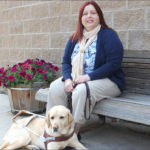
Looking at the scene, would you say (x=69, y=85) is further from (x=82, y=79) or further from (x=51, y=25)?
(x=51, y=25)

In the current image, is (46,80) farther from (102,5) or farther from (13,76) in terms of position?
(102,5)

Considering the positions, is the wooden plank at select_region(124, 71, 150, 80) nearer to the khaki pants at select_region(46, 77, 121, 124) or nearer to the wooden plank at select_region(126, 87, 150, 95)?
the wooden plank at select_region(126, 87, 150, 95)

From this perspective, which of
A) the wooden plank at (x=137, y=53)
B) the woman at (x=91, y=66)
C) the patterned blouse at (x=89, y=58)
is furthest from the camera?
the wooden plank at (x=137, y=53)

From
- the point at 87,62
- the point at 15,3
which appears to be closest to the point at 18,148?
A: the point at 87,62

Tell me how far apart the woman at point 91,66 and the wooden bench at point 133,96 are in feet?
0.50

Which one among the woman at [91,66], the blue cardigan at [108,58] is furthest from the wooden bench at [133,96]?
the blue cardigan at [108,58]

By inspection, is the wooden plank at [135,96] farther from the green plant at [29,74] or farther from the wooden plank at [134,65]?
the green plant at [29,74]

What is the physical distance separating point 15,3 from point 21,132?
141 inches

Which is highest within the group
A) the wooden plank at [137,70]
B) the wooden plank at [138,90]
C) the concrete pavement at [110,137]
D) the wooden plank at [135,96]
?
the wooden plank at [137,70]

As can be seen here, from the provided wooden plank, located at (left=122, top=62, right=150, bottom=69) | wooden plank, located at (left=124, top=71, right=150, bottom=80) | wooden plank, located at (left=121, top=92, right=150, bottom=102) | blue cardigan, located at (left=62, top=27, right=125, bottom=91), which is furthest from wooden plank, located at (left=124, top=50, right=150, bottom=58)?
wooden plank, located at (left=121, top=92, right=150, bottom=102)

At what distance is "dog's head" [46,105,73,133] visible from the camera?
2.80m

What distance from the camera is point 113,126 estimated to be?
4.17 m

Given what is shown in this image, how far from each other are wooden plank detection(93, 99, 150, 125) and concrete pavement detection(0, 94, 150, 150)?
479mm

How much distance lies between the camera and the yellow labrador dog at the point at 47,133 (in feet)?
9.37
